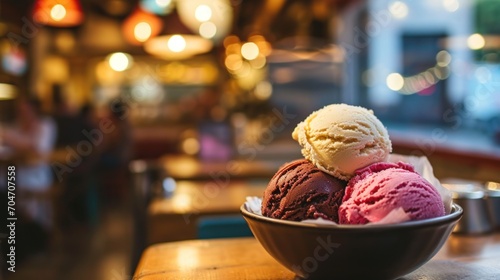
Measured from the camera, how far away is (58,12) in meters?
4.77

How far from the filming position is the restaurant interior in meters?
3.25

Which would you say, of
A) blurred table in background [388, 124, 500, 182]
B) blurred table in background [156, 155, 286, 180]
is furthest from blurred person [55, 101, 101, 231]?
blurred table in background [388, 124, 500, 182]

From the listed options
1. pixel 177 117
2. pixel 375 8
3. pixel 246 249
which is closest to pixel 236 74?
pixel 177 117

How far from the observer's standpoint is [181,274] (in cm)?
114

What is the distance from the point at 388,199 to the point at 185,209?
1.77 metres

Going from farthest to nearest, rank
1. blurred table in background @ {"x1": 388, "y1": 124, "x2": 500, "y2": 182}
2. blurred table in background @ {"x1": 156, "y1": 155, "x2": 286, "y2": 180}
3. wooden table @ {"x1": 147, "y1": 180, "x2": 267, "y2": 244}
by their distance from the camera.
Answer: blurred table in background @ {"x1": 156, "y1": 155, "x2": 286, "y2": 180}, blurred table in background @ {"x1": 388, "y1": 124, "x2": 500, "y2": 182}, wooden table @ {"x1": 147, "y1": 180, "x2": 267, "y2": 244}

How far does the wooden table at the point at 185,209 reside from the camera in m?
2.59

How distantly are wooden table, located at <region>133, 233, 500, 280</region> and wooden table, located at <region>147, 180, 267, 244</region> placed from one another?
1.13 m

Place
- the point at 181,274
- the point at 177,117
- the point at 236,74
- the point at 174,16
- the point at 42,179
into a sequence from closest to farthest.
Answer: the point at 181,274, the point at 42,179, the point at 174,16, the point at 177,117, the point at 236,74

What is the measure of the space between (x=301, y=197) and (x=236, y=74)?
36.0 ft

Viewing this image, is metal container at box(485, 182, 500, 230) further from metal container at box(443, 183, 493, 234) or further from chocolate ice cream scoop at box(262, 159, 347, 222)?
chocolate ice cream scoop at box(262, 159, 347, 222)

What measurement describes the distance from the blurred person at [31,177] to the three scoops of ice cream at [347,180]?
4.17 meters

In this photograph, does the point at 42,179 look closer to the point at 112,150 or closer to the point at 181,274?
the point at 112,150

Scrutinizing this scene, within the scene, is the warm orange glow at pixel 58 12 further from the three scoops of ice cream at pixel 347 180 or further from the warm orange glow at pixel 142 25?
the three scoops of ice cream at pixel 347 180
